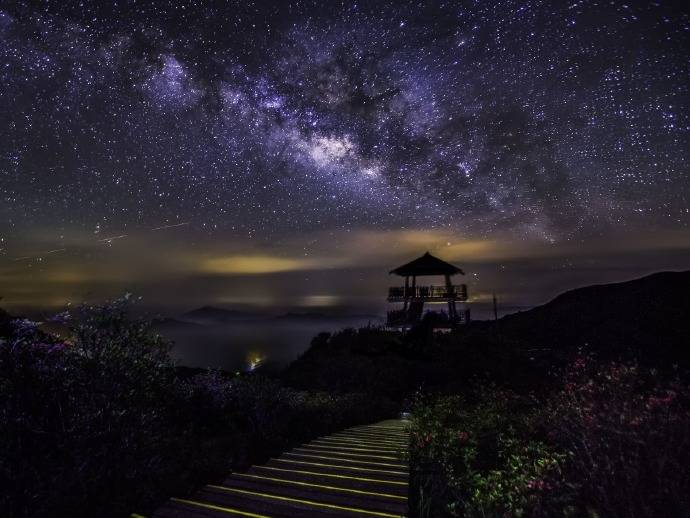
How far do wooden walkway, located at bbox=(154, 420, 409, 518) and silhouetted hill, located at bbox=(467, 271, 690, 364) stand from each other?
17946 mm

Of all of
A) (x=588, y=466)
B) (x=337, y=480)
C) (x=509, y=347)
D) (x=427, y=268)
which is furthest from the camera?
(x=427, y=268)

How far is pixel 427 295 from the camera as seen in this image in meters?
29.4

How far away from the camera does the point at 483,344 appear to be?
848 inches

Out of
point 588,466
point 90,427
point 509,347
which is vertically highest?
point 90,427

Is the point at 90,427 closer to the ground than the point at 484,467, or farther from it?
farther from it

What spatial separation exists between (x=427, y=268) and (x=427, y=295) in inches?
85.1

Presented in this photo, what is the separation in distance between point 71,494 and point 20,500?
0.44 meters

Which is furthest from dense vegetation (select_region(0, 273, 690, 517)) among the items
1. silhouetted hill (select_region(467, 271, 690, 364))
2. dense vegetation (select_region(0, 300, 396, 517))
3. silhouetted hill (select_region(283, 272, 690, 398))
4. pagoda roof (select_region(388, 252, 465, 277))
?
pagoda roof (select_region(388, 252, 465, 277))

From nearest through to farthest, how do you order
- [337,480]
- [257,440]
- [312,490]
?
[312,490] < [337,480] < [257,440]

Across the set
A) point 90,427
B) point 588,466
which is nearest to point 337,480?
point 588,466

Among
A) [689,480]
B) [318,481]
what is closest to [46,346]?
[318,481]

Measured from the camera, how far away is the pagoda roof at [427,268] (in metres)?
28.3

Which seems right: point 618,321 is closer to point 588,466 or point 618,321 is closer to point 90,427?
point 588,466

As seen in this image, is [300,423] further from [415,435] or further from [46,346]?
[46,346]
